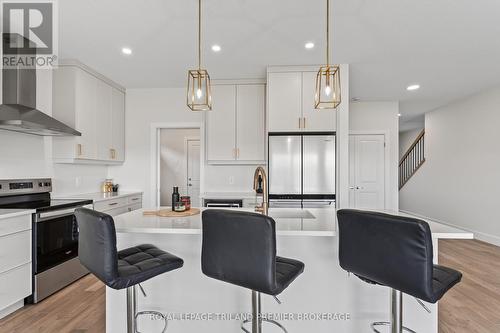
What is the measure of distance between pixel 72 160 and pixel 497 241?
6529 mm

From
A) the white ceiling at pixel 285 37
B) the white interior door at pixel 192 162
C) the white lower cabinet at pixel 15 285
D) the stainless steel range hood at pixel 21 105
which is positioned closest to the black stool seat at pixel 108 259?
the white lower cabinet at pixel 15 285

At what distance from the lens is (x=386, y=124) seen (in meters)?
5.36

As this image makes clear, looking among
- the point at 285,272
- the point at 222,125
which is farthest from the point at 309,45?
the point at 285,272

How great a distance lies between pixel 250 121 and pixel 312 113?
1007 millimetres

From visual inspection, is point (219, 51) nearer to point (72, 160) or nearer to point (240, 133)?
point (240, 133)

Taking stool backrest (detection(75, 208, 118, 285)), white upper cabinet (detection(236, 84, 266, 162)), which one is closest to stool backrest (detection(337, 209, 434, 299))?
stool backrest (detection(75, 208, 118, 285))

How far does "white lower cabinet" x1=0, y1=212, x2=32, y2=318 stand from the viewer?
2.14 m

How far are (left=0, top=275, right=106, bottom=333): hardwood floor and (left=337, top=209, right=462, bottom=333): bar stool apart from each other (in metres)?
2.02

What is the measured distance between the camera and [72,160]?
11.2ft

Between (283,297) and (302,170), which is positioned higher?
(302,170)

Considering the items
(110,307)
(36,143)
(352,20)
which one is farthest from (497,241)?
(36,143)

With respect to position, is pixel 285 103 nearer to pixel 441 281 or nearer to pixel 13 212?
pixel 441 281

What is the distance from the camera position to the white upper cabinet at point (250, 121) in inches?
161

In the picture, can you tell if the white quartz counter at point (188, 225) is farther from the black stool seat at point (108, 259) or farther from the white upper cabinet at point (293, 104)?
the white upper cabinet at point (293, 104)
